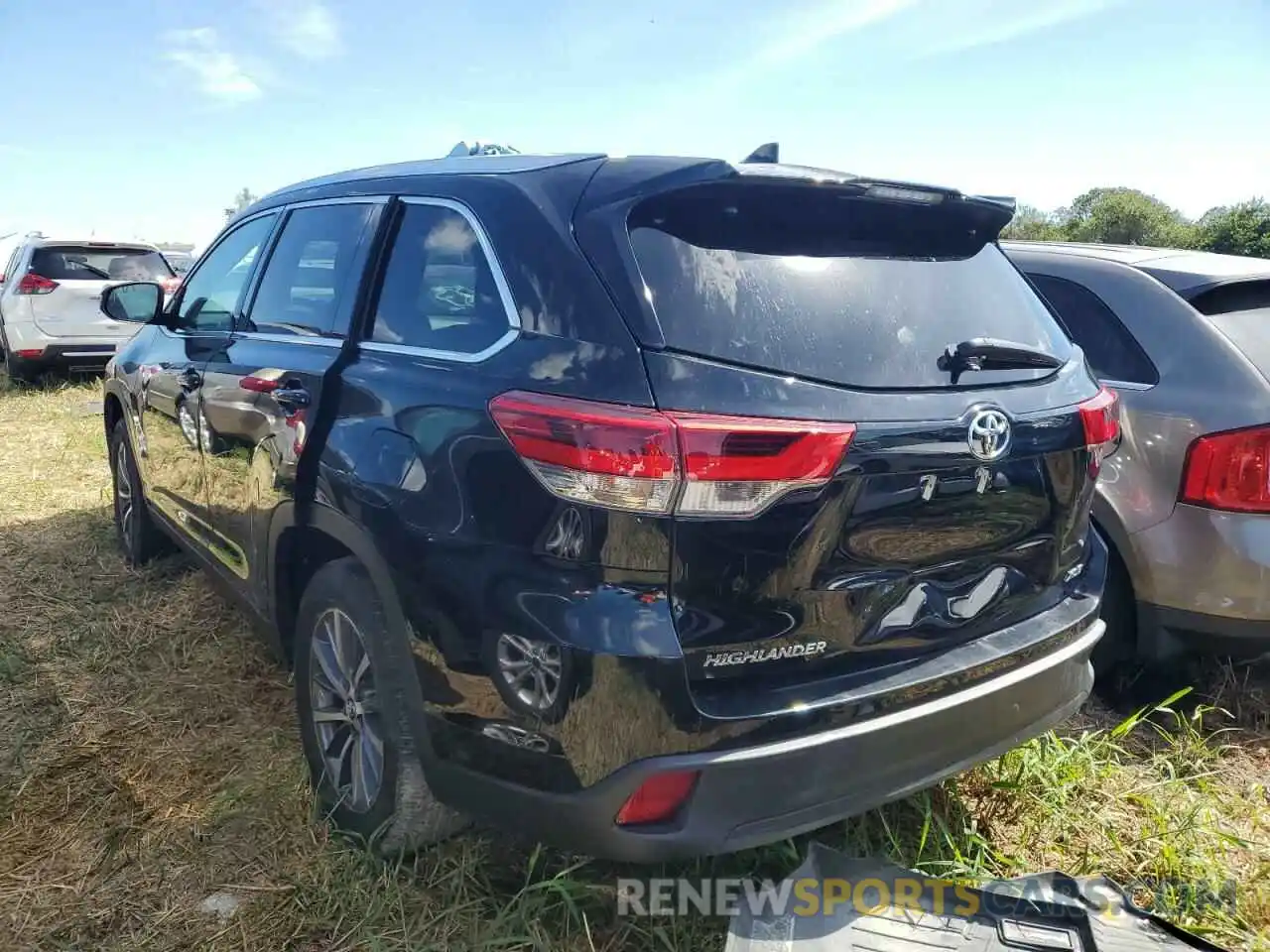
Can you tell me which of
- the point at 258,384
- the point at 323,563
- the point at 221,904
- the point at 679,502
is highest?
the point at 258,384

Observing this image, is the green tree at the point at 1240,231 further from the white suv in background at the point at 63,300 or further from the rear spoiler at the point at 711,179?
the rear spoiler at the point at 711,179

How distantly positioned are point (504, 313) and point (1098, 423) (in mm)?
1433

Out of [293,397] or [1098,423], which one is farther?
[293,397]

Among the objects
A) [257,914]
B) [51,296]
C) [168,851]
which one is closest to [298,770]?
[168,851]

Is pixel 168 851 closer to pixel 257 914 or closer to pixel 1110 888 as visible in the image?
pixel 257 914

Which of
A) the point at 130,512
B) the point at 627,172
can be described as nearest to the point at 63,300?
the point at 130,512

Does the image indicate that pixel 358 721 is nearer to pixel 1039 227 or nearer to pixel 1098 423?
pixel 1098 423

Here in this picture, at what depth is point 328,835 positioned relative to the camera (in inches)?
94.0

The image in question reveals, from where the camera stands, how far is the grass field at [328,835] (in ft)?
6.99

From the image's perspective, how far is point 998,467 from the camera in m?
1.97

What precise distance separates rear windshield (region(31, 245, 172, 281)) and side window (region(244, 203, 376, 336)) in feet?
26.8

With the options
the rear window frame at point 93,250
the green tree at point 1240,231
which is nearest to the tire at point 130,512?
the rear window frame at point 93,250

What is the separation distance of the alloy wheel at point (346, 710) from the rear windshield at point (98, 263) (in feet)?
29.8

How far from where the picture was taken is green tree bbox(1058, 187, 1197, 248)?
26656mm
